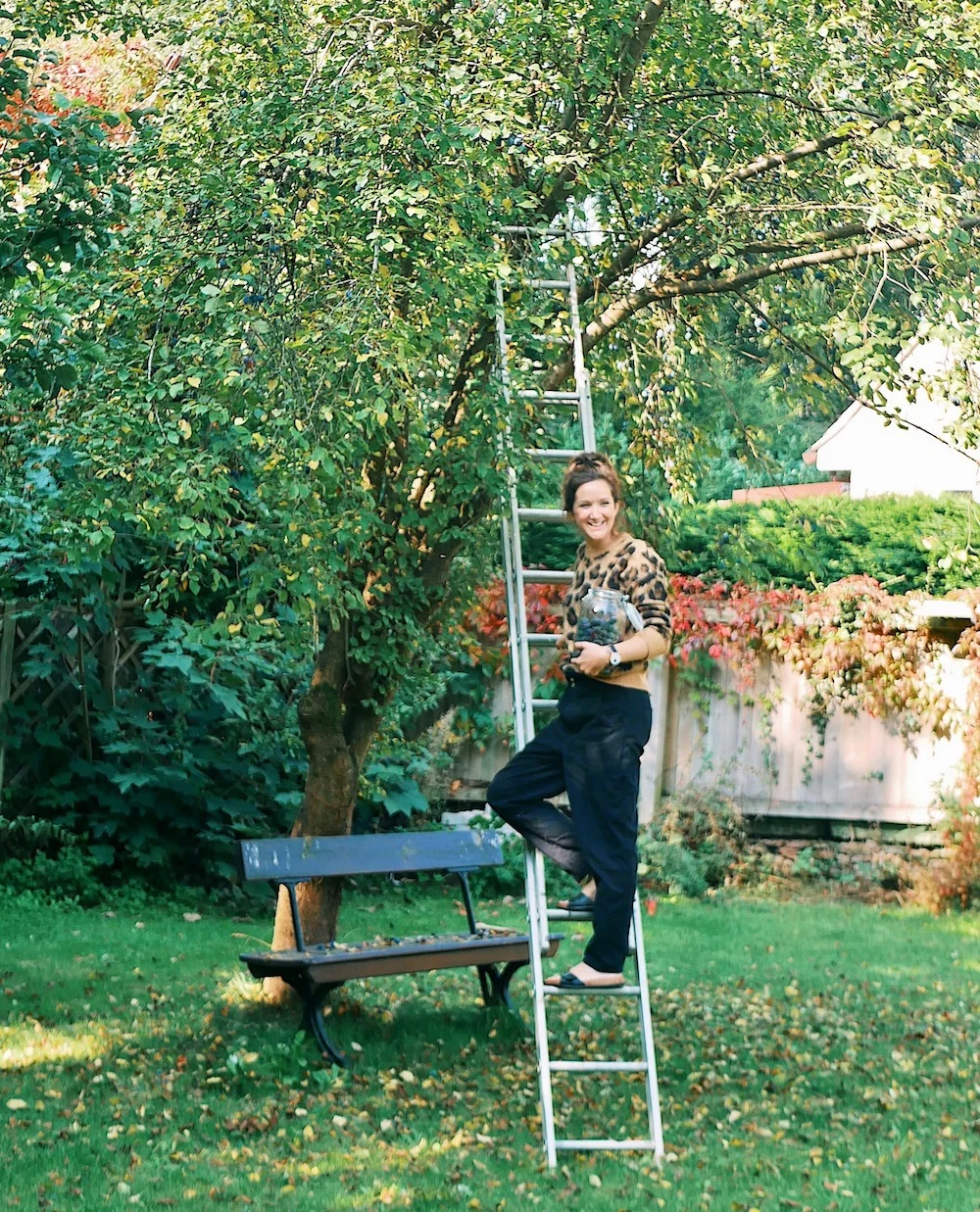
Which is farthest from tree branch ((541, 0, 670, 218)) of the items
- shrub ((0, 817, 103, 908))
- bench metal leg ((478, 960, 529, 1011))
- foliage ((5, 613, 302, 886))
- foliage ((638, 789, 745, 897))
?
foliage ((638, 789, 745, 897))

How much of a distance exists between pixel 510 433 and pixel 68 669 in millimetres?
5319

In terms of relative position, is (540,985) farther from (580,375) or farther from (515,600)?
(580,375)

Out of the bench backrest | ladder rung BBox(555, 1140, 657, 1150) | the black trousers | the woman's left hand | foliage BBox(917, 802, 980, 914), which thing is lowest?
foliage BBox(917, 802, 980, 914)

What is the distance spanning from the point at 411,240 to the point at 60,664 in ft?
17.7

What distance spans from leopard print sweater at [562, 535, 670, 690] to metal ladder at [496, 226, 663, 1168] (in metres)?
0.24

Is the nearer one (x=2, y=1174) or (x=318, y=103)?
(x=2, y=1174)

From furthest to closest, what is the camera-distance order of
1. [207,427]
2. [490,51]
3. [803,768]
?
[803,768] < [207,427] < [490,51]

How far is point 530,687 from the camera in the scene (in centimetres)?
566

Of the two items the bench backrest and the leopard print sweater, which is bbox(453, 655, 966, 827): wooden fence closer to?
the bench backrest

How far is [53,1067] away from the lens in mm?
5582

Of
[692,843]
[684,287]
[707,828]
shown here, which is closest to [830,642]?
[707,828]

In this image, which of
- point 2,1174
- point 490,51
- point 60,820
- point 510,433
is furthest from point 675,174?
point 60,820

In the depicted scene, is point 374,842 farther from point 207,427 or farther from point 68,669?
point 68,669

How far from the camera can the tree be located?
15.5ft
